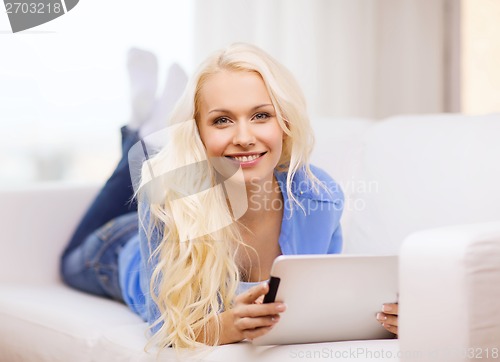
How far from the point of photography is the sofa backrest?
1.65 metres

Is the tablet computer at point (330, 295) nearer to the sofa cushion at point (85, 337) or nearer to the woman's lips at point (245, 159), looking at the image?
the sofa cushion at point (85, 337)

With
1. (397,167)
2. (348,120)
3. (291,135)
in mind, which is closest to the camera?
(291,135)

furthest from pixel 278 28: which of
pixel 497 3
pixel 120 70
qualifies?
pixel 497 3

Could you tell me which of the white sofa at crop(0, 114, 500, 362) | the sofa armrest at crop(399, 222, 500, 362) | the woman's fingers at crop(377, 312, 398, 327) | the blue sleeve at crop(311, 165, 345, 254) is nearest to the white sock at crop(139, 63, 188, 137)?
the white sofa at crop(0, 114, 500, 362)

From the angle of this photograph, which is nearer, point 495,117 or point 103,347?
point 103,347

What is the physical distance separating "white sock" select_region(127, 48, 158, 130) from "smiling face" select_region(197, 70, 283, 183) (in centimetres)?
78

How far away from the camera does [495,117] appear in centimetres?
174

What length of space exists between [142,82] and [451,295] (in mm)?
1470

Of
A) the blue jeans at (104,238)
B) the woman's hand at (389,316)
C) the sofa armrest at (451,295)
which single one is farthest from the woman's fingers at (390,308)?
the blue jeans at (104,238)

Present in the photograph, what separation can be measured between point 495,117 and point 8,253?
127 cm

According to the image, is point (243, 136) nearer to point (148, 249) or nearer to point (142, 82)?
point (148, 249)

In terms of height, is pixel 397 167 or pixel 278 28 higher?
pixel 278 28

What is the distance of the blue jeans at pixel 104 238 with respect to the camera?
2.04m

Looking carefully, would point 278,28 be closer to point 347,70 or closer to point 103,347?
point 347,70
